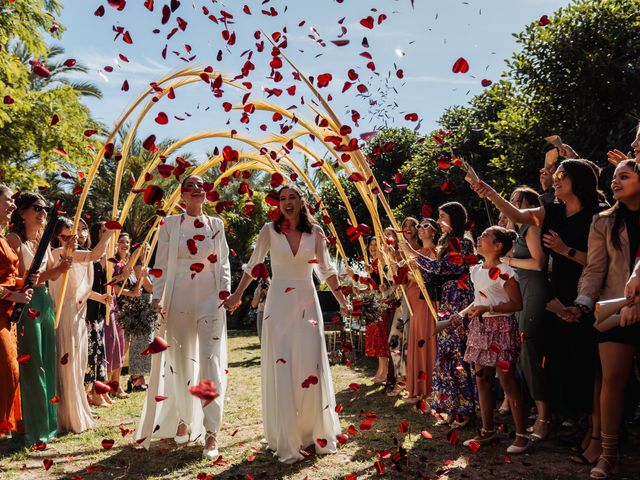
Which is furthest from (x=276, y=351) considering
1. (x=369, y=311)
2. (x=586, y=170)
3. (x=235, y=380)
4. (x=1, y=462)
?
(x=235, y=380)

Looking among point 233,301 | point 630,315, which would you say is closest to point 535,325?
point 630,315

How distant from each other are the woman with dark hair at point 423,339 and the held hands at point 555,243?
2.58 metres

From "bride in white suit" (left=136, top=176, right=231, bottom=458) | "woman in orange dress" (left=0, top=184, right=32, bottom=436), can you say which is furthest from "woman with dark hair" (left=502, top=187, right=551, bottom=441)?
"woman in orange dress" (left=0, top=184, right=32, bottom=436)

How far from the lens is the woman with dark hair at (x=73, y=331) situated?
656 cm

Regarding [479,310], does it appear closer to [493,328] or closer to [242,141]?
[493,328]

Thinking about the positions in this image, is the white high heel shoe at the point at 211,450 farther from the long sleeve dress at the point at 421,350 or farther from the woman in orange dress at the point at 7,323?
the long sleeve dress at the point at 421,350

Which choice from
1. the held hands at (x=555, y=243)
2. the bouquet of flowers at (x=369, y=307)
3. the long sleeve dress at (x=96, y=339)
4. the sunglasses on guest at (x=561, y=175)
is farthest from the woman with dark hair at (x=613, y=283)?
the long sleeve dress at (x=96, y=339)

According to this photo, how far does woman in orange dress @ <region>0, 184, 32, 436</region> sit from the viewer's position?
5.48 metres

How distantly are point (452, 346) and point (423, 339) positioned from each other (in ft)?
3.82

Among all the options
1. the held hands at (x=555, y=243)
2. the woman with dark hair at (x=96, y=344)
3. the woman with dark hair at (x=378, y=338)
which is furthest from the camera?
the woman with dark hair at (x=378, y=338)

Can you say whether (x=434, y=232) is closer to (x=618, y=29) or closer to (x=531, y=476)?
(x=531, y=476)

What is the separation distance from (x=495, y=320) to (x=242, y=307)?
21.2m

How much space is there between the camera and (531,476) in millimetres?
4617

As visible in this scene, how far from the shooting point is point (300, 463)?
16.8 ft
